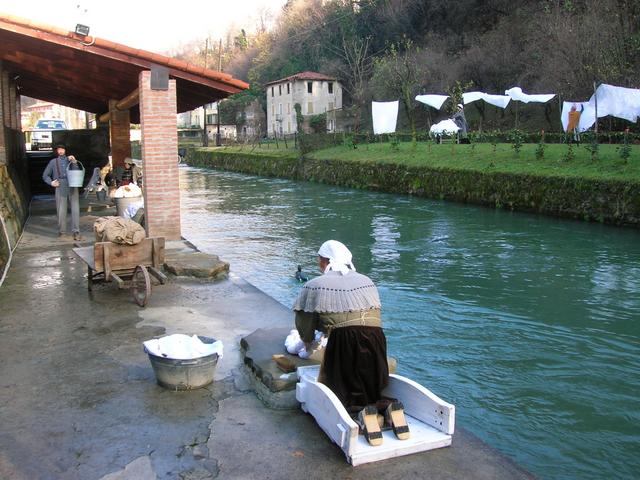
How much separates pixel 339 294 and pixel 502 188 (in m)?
18.3

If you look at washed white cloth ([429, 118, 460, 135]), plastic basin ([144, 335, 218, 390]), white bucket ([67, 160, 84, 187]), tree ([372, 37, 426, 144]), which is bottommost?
plastic basin ([144, 335, 218, 390])

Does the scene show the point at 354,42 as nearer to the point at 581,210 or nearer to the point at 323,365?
the point at 581,210

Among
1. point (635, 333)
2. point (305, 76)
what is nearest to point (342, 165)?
point (635, 333)

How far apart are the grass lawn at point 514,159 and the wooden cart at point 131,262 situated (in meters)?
14.1

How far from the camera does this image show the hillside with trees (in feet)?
101

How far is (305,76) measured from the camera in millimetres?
66562

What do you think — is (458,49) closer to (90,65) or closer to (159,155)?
(90,65)

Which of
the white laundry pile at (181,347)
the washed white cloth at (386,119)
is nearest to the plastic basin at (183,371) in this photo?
the white laundry pile at (181,347)

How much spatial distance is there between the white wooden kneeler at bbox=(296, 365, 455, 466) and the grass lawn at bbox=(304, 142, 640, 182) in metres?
15.2

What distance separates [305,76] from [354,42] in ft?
25.5

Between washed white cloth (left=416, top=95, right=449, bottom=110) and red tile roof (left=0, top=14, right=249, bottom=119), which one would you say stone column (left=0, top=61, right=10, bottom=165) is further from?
washed white cloth (left=416, top=95, right=449, bottom=110)

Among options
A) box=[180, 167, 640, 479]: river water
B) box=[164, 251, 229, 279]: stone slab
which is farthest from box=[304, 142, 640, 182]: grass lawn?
box=[164, 251, 229, 279]: stone slab

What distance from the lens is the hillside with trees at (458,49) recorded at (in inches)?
1207

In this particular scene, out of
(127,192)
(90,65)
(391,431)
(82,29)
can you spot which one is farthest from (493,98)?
(391,431)
